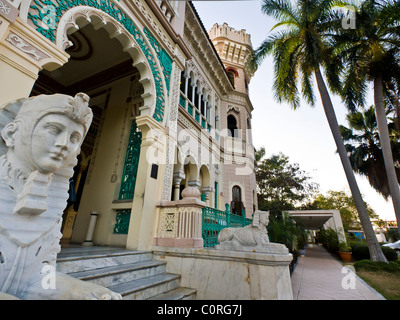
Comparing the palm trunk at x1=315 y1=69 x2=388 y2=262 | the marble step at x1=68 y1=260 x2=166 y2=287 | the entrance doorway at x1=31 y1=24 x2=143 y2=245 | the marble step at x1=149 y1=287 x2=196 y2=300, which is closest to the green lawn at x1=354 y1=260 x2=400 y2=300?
the palm trunk at x1=315 y1=69 x2=388 y2=262

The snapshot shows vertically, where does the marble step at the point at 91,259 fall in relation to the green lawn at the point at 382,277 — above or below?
above

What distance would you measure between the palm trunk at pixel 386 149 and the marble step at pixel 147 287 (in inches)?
375

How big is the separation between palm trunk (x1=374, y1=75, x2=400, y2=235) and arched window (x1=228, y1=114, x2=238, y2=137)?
6630mm

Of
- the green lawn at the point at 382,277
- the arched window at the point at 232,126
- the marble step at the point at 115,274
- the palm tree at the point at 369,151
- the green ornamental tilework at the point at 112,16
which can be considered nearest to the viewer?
the marble step at the point at 115,274

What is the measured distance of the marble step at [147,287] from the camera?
2.44 metres

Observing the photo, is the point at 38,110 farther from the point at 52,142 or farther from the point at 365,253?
the point at 365,253

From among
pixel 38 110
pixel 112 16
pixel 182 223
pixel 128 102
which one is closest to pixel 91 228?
pixel 182 223

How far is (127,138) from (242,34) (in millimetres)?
13688

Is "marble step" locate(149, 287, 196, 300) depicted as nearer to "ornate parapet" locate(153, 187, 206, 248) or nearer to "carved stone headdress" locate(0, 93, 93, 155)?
"ornate parapet" locate(153, 187, 206, 248)

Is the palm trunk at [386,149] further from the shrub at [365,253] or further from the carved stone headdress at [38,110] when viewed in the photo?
the carved stone headdress at [38,110]

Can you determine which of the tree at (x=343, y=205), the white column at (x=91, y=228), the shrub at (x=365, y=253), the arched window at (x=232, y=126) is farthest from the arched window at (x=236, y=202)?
Result: the tree at (x=343, y=205)

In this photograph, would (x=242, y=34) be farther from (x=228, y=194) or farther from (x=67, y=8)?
(x=67, y=8)

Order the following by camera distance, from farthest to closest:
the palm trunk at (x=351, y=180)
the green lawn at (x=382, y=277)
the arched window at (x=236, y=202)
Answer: the arched window at (x=236, y=202) < the palm trunk at (x=351, y=180) < the green lawn at (x=382, y=277)

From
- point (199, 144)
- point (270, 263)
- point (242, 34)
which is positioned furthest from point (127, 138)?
point (242, 34)
